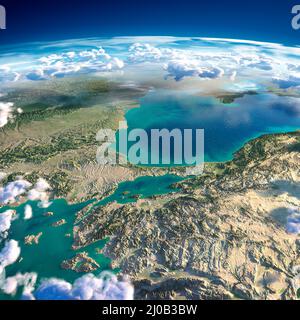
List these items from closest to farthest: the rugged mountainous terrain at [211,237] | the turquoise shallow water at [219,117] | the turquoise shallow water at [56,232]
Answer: the rugged mountainous terrain at [211,237], the turquoise shallow water at [56,232], the turquoise shallow water at [219,117]

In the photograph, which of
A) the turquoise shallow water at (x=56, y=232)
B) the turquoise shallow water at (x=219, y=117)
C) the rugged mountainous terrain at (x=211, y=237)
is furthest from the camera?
the turquoise shallow water at (x=219, y=117)

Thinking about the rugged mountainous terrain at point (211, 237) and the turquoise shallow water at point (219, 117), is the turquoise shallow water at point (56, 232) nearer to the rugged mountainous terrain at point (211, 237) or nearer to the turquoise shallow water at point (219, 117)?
the rugged mountainous terrain at point (211, 237)

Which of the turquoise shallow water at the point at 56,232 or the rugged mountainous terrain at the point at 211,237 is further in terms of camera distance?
the turquoise shallow water at the point at 56,232

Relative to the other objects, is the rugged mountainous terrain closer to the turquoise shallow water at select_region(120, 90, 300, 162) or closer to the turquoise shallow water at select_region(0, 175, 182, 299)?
the turquoise shallow water at select_region(0, 175, 182, 299)

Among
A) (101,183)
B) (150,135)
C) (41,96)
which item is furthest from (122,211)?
(41,96)

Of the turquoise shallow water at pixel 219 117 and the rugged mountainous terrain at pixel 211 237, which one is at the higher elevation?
the turquoise shallow water at pixel 219 117

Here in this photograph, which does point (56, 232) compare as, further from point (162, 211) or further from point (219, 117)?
point (219, 117)
